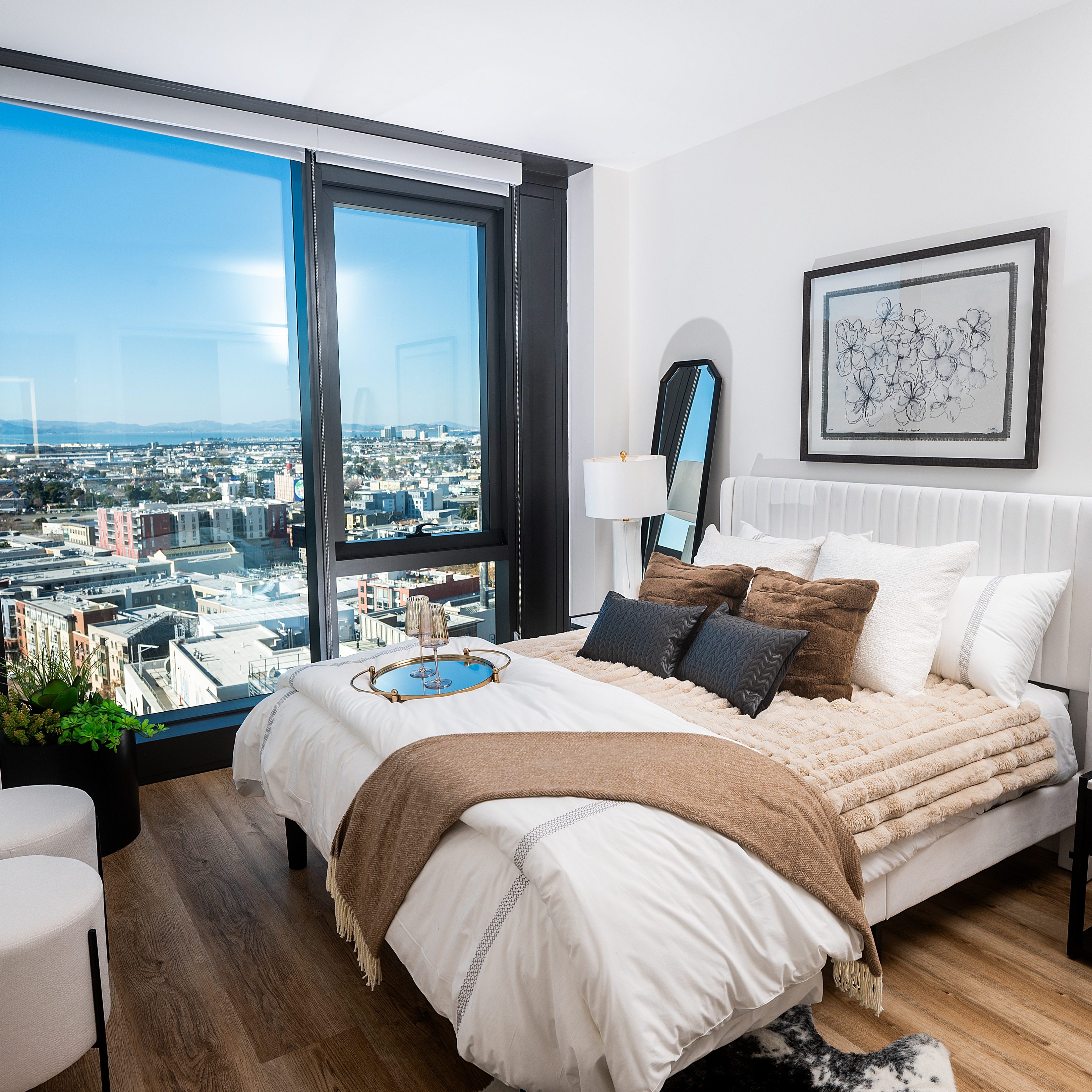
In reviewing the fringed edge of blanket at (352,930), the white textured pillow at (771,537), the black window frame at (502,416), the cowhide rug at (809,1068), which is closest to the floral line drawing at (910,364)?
the white textured pillow at (771,537)

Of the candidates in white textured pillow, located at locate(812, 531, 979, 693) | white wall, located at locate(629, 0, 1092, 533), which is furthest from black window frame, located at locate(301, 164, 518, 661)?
white textured pillow, located at locate(812, 531, 979, 693)

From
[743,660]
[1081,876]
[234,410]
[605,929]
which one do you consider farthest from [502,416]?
[605,929]

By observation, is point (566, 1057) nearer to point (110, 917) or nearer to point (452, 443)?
point (110, 917)

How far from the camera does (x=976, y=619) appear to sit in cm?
271

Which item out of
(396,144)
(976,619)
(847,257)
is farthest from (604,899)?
(396,144)

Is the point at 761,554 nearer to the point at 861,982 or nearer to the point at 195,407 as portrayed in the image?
the point at 861,982

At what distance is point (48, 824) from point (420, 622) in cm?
109

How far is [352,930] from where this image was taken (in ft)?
6.84

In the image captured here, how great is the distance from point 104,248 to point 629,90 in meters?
2.15

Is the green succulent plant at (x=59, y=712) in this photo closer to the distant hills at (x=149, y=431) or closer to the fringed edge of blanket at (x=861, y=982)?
the distant hills at (x=149, y=431)

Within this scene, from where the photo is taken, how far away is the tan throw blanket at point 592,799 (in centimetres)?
180

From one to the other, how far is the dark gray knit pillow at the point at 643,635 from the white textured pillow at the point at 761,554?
42cm

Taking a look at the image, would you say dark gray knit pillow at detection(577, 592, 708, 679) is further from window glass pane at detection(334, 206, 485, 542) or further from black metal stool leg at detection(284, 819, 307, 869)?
window glass pane at detection(334, 206, 485, 542)

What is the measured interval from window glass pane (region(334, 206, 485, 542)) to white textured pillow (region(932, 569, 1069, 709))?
7.95 ft
